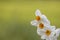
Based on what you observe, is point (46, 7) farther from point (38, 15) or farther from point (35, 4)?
point (38, 15)

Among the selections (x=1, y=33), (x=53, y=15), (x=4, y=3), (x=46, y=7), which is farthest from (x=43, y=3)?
(x=1, y=33)

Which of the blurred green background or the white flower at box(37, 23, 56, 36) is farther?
the blurred green background

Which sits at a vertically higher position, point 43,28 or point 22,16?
point 22,16

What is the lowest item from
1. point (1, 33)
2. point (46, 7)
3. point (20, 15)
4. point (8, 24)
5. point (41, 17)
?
point (41, 17)

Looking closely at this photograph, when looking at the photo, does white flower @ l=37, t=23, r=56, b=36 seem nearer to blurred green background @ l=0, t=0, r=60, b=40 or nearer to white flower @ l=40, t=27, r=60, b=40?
white flower @ l=40, t=27, r=60, b=40

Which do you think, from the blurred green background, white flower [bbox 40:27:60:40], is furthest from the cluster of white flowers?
the blurred green background

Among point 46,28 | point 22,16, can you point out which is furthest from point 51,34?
point 22,16

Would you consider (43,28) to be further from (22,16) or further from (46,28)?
(22,16)

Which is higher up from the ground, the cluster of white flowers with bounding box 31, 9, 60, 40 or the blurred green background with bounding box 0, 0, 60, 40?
the blurred green background with bounding box 0, 0, 60, 40
